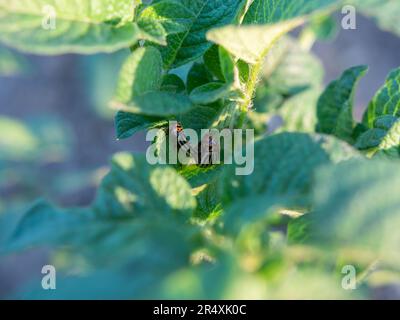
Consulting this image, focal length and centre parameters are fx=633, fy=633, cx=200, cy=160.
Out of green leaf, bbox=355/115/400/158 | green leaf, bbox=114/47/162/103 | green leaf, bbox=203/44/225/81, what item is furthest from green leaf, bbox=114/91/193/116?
green leaf, bbox=355/115/400/158

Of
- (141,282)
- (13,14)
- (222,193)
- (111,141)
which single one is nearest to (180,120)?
(222,193)

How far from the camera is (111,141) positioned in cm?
407

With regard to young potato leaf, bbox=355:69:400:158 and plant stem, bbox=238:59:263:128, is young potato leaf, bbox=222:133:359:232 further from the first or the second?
young potato leaf, bbox=355:69:400:158

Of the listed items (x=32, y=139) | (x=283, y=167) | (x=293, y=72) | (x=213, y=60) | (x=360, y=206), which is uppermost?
(x=32, y=139)

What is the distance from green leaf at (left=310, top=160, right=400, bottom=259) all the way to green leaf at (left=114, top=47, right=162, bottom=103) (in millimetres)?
306

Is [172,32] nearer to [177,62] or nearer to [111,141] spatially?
[177,62]

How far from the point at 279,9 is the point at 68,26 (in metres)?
0.29

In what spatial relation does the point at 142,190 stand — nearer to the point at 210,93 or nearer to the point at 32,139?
the point at 210,93

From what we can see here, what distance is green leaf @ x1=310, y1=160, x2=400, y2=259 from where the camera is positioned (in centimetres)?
62

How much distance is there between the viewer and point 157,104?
0.84 metres

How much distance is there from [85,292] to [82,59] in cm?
357

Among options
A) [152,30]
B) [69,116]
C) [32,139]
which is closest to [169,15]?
[152,30]

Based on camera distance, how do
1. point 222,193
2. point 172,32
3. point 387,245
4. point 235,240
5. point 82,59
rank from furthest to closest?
point 82,59 < point 172,32 < point 222,193 < point 235,240 < point 387,245
